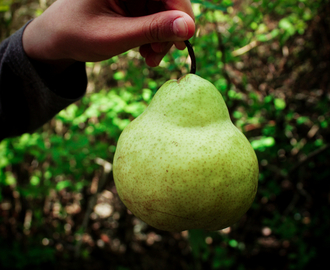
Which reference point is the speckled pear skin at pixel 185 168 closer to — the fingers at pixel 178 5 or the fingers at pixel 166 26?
the fingers at pixel 166 26

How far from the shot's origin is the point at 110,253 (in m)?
3.41

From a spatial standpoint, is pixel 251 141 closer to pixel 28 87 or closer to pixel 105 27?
pixel 105 27

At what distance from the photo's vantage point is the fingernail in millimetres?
1053

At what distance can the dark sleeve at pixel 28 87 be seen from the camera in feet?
4.94

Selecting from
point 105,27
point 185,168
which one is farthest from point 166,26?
point 185,168

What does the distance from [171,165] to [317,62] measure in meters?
3.18

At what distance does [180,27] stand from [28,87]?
111 centimetres

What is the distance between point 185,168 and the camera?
928 mm

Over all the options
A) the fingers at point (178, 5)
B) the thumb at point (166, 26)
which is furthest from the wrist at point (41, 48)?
the fingers at point (178, 5)

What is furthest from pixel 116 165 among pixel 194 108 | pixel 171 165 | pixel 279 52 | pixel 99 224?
pixel 279 52

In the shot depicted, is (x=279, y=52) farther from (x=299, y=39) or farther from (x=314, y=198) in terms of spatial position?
(x=314, y=198)

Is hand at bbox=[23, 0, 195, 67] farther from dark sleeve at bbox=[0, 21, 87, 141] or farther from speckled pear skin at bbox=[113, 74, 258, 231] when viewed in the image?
speckled pear skin at bbox=[113, 74, 258, 231]

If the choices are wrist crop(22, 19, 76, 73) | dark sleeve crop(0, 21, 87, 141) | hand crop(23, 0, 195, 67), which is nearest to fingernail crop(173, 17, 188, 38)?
hand crop(23, 0, 195, 67)

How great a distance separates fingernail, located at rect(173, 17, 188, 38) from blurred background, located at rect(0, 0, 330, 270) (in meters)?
0.89
